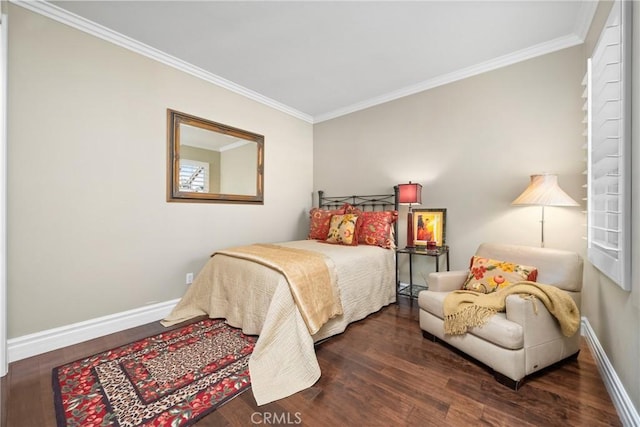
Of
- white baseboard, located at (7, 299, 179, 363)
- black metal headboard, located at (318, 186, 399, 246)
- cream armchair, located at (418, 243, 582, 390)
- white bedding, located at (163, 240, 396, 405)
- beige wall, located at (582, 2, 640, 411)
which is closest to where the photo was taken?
beige wall, located at (582, 2, 640, 411)

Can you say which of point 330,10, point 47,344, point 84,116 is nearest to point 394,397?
point 47,344

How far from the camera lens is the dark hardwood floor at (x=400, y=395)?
1.43 metres

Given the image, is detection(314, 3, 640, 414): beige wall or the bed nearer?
the bed

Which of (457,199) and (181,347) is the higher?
(457,199)

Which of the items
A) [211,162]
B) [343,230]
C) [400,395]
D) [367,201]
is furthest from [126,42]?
[400,395]

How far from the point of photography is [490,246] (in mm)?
2510

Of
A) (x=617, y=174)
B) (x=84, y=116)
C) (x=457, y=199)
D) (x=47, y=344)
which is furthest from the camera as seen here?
(x=457, y=199)

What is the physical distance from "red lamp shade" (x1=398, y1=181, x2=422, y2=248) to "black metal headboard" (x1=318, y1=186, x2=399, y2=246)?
0.26 meters

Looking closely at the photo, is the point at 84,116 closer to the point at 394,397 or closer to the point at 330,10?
the point at 330,10

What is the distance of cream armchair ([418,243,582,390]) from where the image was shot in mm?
1670

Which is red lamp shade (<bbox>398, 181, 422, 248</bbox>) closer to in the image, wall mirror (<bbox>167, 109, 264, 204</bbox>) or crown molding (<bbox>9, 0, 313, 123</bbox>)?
wall mirror (<bbox>167, 109, 264, 204</bbox>)

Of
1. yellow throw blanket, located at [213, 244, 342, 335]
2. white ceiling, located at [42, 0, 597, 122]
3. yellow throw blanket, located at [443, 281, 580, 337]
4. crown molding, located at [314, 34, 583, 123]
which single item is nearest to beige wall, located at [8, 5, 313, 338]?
white ceiling, located at [42, 0, 597, 122]

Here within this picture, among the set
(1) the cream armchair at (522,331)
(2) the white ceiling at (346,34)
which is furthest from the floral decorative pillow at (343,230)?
(2) the white ceiling at (346,34)

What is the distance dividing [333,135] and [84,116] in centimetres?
308
